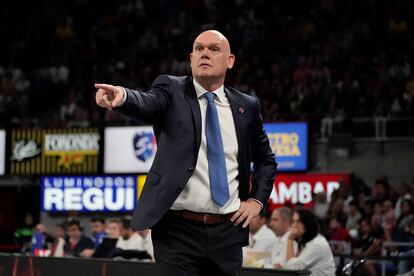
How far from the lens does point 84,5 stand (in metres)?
27.2

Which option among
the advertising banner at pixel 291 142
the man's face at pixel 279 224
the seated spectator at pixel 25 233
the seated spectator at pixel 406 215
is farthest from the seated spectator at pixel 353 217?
the seated spectator at pixel 25 233

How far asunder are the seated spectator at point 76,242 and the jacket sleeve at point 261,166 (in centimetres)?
818

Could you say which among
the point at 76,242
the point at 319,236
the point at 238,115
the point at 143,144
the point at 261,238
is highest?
the point at 143,144

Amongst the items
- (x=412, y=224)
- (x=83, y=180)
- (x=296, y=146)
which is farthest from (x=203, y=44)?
(x=83, y=180)

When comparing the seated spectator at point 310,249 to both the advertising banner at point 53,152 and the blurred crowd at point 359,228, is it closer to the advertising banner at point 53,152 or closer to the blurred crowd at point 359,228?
the blurred crowd at point 359,228

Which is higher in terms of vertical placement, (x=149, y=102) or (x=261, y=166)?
(x=149, y=102)

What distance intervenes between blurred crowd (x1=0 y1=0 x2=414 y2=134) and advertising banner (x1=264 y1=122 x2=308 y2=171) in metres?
0.81

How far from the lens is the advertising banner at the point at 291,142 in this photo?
1675 centimetres

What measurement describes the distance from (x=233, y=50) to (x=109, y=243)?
1040 centimetres

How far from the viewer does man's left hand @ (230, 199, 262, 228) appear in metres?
4.77

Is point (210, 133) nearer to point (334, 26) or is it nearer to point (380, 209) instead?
point (380, 209)

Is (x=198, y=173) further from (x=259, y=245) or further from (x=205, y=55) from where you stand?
(x=259, y=245)

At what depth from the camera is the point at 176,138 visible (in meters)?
4.67

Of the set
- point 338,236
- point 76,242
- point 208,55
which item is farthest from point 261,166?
point 76,242
